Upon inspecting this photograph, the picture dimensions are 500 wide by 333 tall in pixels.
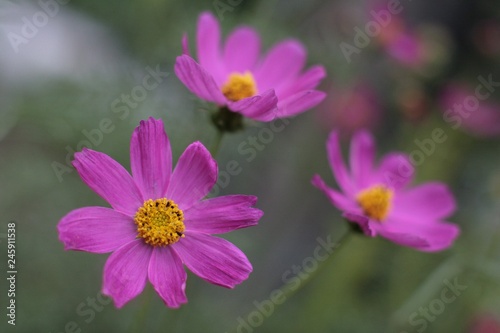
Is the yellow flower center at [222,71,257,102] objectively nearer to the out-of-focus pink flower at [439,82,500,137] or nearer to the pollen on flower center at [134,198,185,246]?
the pollen on flower center at [134,198,185,246]

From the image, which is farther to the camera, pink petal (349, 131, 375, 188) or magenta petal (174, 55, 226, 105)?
pink petal (349, 131, 375, 188)

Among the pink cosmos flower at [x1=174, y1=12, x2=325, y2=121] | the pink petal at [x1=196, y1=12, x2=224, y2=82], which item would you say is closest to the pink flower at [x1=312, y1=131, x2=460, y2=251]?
the pink cosmos flower at [x1=174, y1=12, x2=325, y2=121]

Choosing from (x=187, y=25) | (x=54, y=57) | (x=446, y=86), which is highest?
(x=54, y=57)

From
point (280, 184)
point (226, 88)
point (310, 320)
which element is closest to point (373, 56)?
point (280, 184)

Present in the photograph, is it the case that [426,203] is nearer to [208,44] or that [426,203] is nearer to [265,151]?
[208,44]

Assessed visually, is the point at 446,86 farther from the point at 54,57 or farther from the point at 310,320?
the point at 54,57

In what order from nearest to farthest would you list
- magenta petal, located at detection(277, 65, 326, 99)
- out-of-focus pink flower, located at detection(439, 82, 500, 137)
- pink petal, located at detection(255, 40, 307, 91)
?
magenta petal, located at detection(277, 65, 326, 99)
pink petal, located at detection(255, 40, 307, 91)
out-of-focus pink flower, located at detection(439, 82, 500, 137)

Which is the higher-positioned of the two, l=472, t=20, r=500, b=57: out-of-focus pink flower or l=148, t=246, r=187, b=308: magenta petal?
l=148, t=246, r=187, b=308: magenta petal
